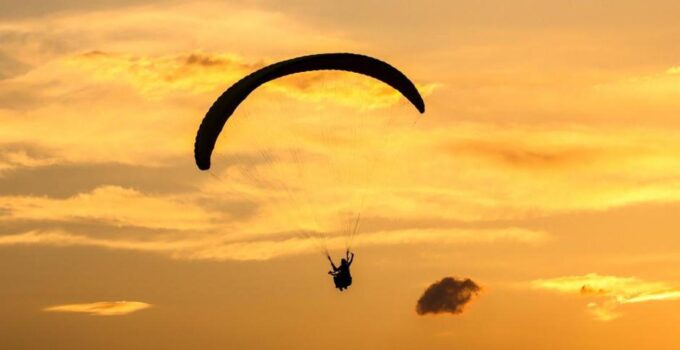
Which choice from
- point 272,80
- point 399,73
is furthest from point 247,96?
point 399,73

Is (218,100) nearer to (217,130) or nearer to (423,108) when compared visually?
(217,130)

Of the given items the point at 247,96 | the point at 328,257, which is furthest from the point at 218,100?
the point at 328,257

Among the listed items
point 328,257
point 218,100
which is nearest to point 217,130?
point 218,100

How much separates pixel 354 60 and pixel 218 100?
7.38 m

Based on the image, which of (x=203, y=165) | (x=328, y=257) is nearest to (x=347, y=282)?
(x=328, y=257)

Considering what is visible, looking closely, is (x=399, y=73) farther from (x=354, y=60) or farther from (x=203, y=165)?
(x=203, y=165)

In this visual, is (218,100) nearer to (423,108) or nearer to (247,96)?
(247,96)

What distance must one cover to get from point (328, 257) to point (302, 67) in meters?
9.68

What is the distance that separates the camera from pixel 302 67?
11394 cm

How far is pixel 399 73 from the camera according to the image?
11694 centimetres

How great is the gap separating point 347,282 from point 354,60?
1135 cm

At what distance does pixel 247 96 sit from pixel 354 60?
6064 mm

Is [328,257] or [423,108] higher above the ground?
[423,108]

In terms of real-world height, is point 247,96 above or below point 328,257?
above
